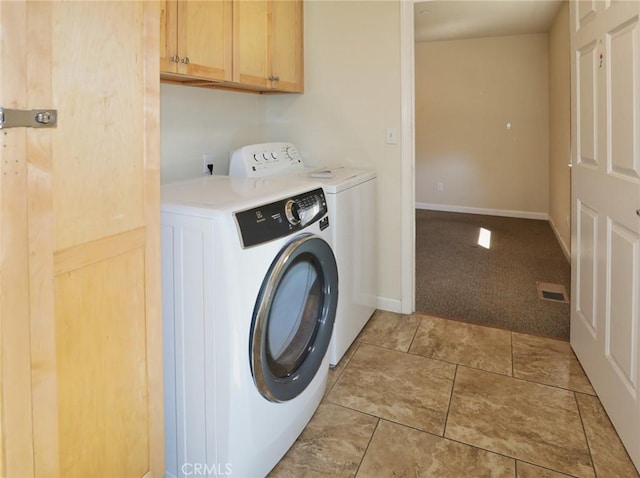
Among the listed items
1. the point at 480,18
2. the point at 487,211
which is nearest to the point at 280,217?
the point at 480,18

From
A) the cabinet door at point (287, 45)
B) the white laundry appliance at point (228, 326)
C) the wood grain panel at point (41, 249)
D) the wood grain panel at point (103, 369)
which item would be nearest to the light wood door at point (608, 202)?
the white laundry appliance at point (228, 326)

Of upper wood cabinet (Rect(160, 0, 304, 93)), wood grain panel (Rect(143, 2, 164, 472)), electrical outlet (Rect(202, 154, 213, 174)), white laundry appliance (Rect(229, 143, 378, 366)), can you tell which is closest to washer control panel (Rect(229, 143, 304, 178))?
white laundry appliance (Rect(229, 143, 378, 366))

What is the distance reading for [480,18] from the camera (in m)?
4.92

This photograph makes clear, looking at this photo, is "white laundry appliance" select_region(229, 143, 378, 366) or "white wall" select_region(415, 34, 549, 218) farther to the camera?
"white wall" select_region(415, 34, 549, 218)

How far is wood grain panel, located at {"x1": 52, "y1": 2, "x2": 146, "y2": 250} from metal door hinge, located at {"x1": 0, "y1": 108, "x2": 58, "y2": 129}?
0.03 m

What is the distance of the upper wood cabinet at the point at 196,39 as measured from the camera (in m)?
1.67

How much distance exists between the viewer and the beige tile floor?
1524 millimetres

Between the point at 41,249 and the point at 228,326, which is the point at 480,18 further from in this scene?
the point at 41,249

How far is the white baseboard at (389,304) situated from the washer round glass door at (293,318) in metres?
1.12

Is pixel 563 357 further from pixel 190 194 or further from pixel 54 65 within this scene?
pixel 54 65

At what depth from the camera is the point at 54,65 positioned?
0.84m

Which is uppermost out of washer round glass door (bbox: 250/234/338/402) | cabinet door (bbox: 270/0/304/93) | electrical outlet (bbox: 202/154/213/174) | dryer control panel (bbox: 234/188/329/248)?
cabinet door (bbox: 270/0/304/93)

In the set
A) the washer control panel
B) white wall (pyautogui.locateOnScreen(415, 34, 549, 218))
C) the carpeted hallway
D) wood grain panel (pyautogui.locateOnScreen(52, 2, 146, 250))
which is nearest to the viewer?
wood grain panel (pyautogui.locateOnScreen(52, 2, 146, 250))

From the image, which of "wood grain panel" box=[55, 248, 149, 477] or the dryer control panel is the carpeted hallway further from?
"wood grain panel" box=[55, 248, 149, 477]
